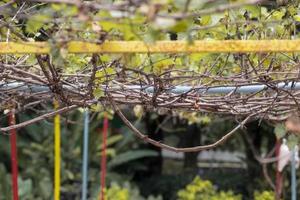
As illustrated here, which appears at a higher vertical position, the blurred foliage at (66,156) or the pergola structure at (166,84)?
the pergola structure at (166,84)

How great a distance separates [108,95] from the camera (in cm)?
214

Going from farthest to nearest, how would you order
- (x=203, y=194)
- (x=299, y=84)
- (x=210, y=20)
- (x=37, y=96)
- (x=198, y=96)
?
1. (x=203, y=194)
2. (x=37, y=96)
3. (x=198, y=96)
4. (x=299, y=84)
5. (x=210, y=20)

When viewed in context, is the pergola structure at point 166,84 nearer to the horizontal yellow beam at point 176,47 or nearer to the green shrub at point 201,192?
the horizontal yellow beam at point 176,47

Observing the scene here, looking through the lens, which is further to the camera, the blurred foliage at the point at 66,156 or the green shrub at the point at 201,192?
the blurred foliage at the point at 66,156

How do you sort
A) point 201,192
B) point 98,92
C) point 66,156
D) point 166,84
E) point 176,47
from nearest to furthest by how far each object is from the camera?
point 176,47
point 98,92
point 166,84
point 201,192
point 66,156

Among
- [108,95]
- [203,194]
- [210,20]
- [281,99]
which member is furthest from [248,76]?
[203,194]

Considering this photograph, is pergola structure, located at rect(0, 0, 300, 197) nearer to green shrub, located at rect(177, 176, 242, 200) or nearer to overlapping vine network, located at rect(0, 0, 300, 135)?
overlapping vine network, located at rect(0, 0, 300, 135)

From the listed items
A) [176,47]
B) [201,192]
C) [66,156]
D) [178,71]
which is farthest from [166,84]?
[66,156]

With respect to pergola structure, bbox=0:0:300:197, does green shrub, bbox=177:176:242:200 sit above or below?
below

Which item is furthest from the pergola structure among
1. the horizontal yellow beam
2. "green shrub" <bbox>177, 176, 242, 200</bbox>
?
"green shrub" <bbox>177, 176, 242, 200</bbox>

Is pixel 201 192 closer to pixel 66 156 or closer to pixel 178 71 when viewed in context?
pixel 66 156

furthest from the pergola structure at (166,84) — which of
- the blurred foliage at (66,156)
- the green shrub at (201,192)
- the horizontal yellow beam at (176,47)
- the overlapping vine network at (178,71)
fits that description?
the blurred foliage at (66,156)

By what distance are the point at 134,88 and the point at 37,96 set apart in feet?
1.97

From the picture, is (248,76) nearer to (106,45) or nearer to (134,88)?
(134,88)
